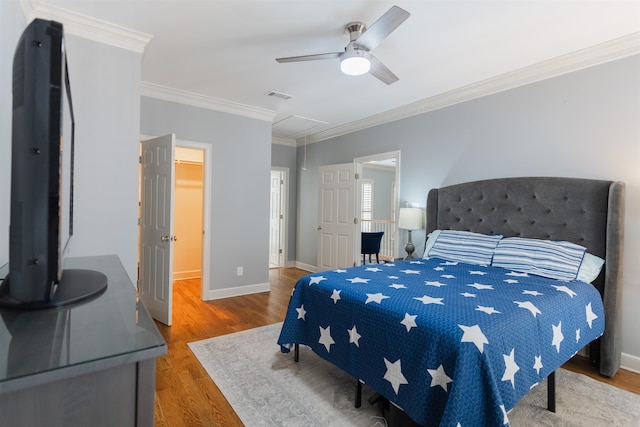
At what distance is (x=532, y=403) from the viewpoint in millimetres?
2025

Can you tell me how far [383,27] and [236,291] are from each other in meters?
3.62

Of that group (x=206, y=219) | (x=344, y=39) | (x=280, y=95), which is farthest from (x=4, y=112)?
(x=280, y=95)

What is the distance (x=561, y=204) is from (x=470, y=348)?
2.16 meters

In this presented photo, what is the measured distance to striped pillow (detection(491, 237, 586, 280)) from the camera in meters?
2.49

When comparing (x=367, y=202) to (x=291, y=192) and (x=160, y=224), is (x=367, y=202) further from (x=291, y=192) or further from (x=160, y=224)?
(x=160, y=224)

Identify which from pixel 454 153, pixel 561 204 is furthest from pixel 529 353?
pixel 454 153

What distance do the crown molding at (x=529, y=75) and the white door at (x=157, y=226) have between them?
292 centimetres

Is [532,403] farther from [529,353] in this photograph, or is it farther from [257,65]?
[257,65]

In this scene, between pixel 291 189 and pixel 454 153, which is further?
pixel 291 189

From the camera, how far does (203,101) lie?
3.98 m

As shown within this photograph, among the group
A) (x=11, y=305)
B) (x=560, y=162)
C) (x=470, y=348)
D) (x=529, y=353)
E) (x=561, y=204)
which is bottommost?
(x=529, y=353)

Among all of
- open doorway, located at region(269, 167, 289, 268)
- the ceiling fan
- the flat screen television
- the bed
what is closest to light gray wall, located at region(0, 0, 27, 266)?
the flat screen television

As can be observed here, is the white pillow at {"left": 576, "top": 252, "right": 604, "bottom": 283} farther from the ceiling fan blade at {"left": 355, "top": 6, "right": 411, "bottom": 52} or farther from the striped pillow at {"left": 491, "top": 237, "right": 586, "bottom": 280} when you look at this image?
the ceiling fan blade at {"left": 355, "top": 6, "right": 411, "bottom": 52}

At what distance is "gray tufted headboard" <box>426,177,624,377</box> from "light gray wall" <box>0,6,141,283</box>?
320 centimetres
